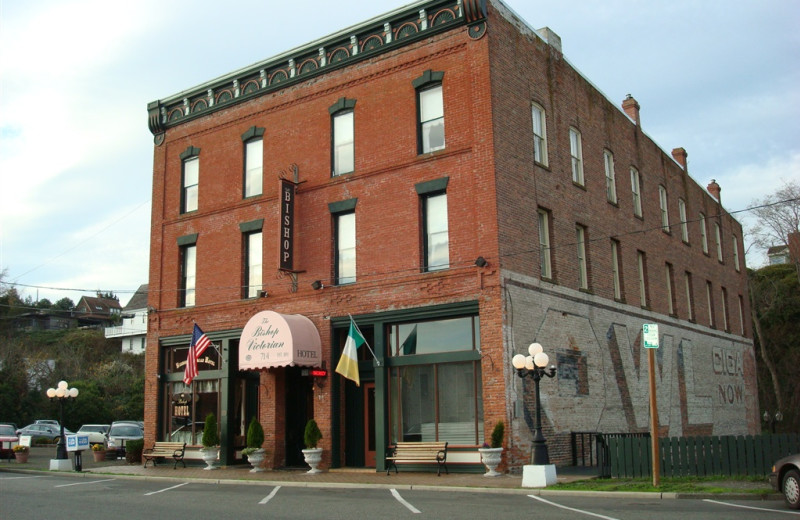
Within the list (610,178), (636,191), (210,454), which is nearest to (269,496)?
(210,454)

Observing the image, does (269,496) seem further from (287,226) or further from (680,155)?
(680,155)

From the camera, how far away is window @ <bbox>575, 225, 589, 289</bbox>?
25.4 meters

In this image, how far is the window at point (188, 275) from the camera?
94.0 feet

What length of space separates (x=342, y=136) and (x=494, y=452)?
1139 cm

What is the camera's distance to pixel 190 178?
96.8ft

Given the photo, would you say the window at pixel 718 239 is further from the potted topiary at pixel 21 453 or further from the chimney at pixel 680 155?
the potted topiary at pixel 21 453

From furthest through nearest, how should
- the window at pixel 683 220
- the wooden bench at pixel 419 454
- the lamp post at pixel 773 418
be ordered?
the lamp post at pixel 773 418 → the window at pixel 683 220 → the wooden bench at pixel 419 454

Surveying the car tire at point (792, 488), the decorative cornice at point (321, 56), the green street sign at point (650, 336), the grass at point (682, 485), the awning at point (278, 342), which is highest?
the decorative cornice at point (321, 56)

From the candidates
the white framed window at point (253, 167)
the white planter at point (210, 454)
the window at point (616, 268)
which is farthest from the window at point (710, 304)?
the white planter at point (210, 454)

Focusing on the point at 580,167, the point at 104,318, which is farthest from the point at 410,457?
the point at 104,318

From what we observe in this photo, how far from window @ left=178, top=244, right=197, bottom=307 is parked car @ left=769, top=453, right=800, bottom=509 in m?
20.7

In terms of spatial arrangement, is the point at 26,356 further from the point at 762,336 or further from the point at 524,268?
the point at 762,336

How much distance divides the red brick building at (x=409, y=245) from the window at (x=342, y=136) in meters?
0.07

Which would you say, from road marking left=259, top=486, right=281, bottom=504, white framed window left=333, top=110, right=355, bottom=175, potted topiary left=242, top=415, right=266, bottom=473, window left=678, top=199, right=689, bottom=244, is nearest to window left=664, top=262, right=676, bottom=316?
window left=678, top=199, right=689, bottom=244
